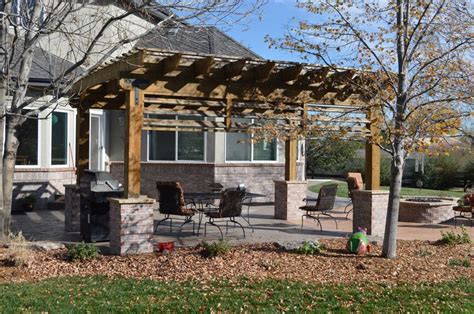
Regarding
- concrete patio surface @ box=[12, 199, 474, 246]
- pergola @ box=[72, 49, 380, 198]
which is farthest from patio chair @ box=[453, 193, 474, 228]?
pergola @ box=[72, 49, 380, 198]

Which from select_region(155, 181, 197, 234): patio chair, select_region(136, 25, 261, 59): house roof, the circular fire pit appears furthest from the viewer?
select_region(136, 25, 261, 59): house roof

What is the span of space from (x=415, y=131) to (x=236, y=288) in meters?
3.84

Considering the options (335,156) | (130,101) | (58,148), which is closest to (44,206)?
(58,148)

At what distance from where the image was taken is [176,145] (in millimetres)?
17938

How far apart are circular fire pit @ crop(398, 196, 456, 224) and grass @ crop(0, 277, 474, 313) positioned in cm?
728

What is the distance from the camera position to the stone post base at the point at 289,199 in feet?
46.1

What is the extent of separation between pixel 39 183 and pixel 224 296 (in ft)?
34.6

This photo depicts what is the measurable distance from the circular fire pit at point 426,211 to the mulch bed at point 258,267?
5037 mm

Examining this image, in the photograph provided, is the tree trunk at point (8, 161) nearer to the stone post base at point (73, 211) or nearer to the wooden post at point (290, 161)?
the stone post base at point (73, 211)

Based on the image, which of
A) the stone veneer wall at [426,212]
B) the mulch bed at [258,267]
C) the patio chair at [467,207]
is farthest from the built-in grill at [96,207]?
the patio chair at [467,207]

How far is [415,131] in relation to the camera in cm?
844

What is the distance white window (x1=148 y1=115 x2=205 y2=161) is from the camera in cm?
1786

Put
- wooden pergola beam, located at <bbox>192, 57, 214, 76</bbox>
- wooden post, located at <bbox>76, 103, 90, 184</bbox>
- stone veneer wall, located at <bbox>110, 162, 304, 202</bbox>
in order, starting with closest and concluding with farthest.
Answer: wooden pergola beam, located at <bbox>192, 57, 214, 76</bbox>, wooden post, located at <bbox>76, 103, 90, 184</bbox>, stone veneer wall, located at <bbox>110, 162, 304, 202</bbox>

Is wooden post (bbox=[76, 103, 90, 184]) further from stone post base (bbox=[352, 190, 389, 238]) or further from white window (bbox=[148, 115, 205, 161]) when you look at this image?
stone post base (bbox=[352, 190, 389, 238])
